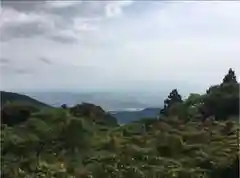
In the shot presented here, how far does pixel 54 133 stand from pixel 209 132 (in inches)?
63.4

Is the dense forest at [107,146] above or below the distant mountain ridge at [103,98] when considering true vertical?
below

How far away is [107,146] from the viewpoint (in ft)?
13.4

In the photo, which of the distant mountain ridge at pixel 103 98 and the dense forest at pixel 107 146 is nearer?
the distant mountain ridge at pixel 103 98

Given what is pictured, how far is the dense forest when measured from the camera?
3.36 meters

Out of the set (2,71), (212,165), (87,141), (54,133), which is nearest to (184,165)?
(212,165)

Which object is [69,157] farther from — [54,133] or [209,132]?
[209,132]

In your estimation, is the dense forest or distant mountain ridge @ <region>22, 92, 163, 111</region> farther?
the dense forest

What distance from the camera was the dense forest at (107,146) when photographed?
336cm

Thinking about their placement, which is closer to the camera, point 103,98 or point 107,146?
point 103,98

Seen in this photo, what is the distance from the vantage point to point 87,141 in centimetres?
409

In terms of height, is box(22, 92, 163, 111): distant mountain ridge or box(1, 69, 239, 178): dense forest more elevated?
box(22, 92, 163, 111): distant mountain ridge

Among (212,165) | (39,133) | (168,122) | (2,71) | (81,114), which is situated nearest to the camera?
(2,71)

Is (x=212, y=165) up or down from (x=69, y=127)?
down

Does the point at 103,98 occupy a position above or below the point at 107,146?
above
